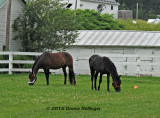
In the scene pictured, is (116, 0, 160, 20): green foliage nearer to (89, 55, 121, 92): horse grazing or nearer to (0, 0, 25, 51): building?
(0, 0, 25, 51): building

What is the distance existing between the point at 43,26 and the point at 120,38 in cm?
578

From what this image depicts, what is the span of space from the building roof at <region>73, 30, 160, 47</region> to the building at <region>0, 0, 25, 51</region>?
478 centimetres

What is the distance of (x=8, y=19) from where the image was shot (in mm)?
30156

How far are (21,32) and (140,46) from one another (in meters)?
8.38

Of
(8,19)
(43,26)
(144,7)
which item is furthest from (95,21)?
(144,7)

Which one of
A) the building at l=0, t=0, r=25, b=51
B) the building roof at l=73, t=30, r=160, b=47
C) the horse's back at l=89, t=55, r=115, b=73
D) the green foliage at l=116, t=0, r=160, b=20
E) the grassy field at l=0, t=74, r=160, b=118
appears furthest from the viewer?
the green foliage at l=116, t=0, r=160, b=20

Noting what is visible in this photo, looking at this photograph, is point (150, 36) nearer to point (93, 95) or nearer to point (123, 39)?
point (123, 39)

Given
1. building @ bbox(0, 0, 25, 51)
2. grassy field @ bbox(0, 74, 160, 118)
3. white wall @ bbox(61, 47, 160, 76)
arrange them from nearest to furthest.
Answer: grassy field @ bbox(0, 74, 160, 118) → white wall @ bbox(61, 47, 160, 76) → building @ bbox(0, 0, 25, 51)

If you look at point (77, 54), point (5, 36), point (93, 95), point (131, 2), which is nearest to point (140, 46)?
point (77, 54)

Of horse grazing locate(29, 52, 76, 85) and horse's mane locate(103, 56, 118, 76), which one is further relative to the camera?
horse grazing locate(29, 52, 76, 85)

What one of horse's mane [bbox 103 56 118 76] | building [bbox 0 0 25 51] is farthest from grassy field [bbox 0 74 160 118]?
building [bbox 0 0 25 51]

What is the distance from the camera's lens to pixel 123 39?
32.0 meters

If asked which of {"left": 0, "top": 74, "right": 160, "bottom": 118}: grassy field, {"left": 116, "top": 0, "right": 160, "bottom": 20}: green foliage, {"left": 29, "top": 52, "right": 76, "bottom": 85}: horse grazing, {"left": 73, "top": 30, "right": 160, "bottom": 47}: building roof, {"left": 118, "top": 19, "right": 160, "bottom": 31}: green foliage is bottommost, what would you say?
{"left": 0, "top": 74, "right": 160, "bottom": 118}: grassy field

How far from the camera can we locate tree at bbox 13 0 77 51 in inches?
1219
